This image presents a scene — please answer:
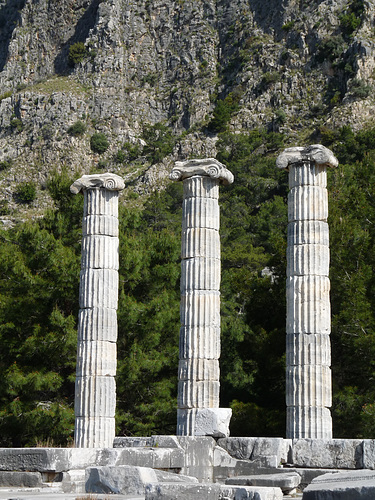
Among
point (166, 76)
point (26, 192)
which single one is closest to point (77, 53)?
point (166, 76)

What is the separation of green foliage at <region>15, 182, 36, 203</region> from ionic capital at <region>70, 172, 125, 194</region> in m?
69.2

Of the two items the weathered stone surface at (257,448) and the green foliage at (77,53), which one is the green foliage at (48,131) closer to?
the green foliage at (77,53)

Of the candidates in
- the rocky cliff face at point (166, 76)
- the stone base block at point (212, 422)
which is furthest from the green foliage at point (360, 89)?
the stone base block at point (212, 422)

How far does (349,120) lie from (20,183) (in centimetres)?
3655

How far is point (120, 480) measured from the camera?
13.1 meters

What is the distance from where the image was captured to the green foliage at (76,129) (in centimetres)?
10112

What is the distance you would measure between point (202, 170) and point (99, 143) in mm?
78728

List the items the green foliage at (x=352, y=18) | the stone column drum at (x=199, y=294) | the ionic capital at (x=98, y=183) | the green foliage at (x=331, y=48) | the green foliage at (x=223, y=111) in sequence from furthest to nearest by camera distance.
Result: the green foliage at (x=223, y=111)
the green foliage at (x=331, y=48)
the green foliage at (x=352, y=18)
the ionic capital at (x=98, y=183)
the stone column drum at (x=199, y=294)

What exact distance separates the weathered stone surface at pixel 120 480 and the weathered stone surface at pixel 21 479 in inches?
114

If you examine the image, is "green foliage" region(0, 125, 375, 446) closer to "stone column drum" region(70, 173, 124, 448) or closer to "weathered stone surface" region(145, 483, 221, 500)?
"stone column drum" region(70, 173, 124, 448)

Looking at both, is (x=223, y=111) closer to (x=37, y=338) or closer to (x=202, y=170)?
(x=37, y=338)

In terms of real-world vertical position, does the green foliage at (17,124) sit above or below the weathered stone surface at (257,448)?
above

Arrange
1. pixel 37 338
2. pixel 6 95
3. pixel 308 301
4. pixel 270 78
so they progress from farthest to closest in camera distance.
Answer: pixel 6 95, pixel 270 78, pixel 37 338, pixel 308 301

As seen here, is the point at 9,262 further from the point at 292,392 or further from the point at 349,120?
the point at 349,120
